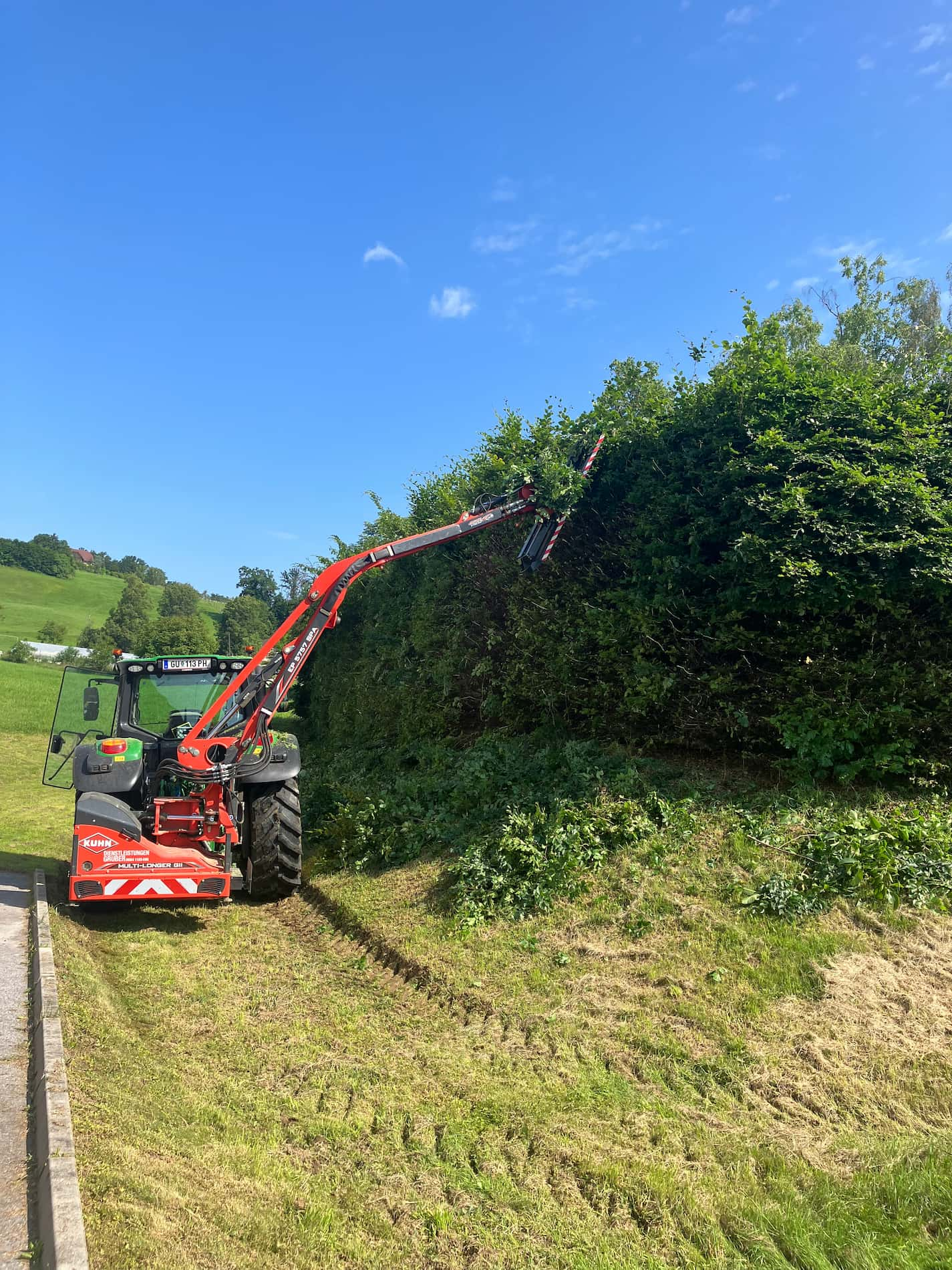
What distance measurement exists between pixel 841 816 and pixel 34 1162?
242 inches

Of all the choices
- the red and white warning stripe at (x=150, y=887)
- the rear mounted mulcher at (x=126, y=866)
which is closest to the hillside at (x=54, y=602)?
the rear mounted mulcher at (x=126, y=866)

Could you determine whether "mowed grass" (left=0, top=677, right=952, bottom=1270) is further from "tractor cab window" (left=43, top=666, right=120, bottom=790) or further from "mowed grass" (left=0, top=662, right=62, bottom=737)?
"mowed grass" (left=0, top=662, right=62, bottom=737)

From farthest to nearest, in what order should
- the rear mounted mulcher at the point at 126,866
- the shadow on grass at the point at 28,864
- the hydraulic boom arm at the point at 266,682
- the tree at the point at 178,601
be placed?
the tree at the point at 178,601, the shadow on grass at the point at 28,864, the hydraulic boom arm at the point at 266,682, the rear mounted mulcher at the point at 126,866

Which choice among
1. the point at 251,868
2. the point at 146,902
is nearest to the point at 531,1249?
the point at 251,868

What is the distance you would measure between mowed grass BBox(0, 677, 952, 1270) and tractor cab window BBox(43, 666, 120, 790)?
8.09 ft

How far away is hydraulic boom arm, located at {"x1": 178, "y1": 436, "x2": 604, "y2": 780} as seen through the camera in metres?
7.90

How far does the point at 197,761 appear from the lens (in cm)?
780

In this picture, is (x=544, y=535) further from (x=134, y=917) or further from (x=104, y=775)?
(x=134, y=917)

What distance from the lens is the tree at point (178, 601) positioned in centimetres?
9956

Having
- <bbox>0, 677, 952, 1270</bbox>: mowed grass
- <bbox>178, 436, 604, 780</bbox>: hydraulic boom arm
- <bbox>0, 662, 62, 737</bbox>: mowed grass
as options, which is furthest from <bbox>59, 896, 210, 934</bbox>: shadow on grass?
<bbox>0, 662, 62, 737</bbox>: mowed grass

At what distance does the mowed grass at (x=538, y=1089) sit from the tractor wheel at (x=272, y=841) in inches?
48.2

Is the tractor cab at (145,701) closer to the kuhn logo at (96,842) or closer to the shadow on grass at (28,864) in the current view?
the shadow on grass at (28,864)

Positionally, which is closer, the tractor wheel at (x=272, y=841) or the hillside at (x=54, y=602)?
the tractor wheel at (x=272, y=841)

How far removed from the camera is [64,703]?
30.8 feet
